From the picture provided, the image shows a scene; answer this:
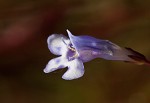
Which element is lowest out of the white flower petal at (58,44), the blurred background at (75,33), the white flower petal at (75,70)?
the blurred background at (75,33)

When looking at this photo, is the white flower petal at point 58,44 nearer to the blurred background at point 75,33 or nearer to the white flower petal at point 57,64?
the white flower petal at point 57,64

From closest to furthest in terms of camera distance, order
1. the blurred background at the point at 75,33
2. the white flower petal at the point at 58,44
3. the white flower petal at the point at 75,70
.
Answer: the white flower petal at the point at 75,70 < the white flower petal at the point at 58,44 < the blurred background at the point at 75,33

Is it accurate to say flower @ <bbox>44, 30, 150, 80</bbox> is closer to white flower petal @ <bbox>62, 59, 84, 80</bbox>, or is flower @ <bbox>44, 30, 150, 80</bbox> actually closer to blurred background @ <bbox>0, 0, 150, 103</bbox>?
white flower petal @ <bbox>62, 59, 84, 80</bbox>

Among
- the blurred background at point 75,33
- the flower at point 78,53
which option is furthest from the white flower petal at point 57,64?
the blurred background at point 75,33

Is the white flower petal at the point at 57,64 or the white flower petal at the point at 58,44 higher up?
the white flower petal at the point at 58,44

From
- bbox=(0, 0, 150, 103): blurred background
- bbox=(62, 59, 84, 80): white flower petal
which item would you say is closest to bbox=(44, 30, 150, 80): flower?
bbox=(62, 59, 84, 80): white flower petal

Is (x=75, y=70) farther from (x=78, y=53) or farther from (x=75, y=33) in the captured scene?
(x=75, y=33)

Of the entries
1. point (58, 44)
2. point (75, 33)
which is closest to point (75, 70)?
point (58, 44)

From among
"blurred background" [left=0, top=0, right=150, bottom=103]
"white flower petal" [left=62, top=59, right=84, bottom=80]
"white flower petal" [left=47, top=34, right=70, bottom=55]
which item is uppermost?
"white flower petal" [left=47, top=34, right=70, bottom=55]

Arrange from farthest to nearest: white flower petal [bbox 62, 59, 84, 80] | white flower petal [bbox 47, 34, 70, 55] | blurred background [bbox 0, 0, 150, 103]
Answer: 1. blurred background [bbox 0, 0, 150, 103]
2. white flower petal [bbox 47, 34, 70, 55]
3. white flower petal [bbox 62, 59, 84, 80]
